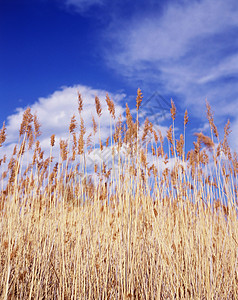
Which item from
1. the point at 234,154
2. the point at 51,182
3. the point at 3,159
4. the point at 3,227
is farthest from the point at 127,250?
the point at 3,159

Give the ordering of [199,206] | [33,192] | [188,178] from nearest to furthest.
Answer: [199,206], [188,178], [33,192]

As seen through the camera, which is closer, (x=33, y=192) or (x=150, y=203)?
(x=150, y=203)

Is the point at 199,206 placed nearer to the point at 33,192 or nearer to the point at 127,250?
the point at 127,250

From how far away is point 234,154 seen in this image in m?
3.81

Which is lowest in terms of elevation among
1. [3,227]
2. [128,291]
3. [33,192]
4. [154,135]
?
[128,291]

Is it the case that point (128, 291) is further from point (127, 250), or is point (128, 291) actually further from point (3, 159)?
point (3, 159)

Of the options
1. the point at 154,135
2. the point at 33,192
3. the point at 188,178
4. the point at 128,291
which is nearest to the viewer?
the point at 128,291

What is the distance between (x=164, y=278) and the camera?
7.50ft

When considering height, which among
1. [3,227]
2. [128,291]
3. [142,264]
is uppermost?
[3,227]

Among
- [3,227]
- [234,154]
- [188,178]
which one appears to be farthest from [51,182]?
[234,154]

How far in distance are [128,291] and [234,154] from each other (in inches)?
108

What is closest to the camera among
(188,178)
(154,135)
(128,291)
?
(128,291)

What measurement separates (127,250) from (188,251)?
2.49 feet

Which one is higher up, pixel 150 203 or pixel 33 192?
pixel 33 192
